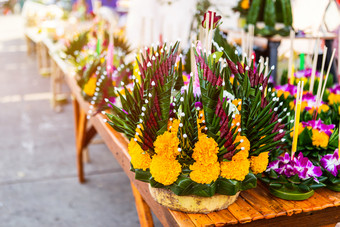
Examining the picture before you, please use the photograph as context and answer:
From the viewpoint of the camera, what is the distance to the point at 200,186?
1005mm

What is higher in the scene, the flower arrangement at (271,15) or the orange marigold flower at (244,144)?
the flower arrangement at (271,15)

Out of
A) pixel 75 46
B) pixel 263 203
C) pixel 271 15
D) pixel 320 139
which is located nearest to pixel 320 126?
pixel 320 139

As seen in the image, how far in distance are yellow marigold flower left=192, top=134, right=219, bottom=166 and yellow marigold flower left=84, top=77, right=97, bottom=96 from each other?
1122 mm

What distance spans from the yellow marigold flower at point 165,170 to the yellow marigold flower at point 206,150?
0.22ft

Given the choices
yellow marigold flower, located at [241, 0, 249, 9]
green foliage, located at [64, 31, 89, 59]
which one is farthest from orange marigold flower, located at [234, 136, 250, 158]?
yellow marigold flower, located at [241, 0, 249, 9]

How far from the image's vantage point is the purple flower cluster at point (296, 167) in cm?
117

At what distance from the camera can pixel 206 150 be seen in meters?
1.00

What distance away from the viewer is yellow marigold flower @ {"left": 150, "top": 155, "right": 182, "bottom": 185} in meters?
1.01

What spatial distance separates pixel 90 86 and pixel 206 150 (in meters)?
1.17

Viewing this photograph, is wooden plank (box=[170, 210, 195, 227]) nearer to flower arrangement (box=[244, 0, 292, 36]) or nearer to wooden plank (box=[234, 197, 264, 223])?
wooden plank (box=[234, 197, 264, 223])

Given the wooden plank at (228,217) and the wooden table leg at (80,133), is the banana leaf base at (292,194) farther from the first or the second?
the wooden table leg at (80,133)

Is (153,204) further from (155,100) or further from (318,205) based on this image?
(318,205)

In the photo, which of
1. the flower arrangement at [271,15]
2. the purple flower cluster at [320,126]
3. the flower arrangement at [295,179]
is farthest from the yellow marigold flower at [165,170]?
the flower arrangement at [271,15]

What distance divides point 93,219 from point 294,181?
1552 millimetres
